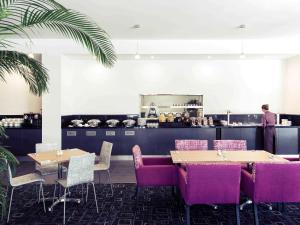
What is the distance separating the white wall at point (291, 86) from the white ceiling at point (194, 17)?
1745 millimetres

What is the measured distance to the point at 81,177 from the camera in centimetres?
371

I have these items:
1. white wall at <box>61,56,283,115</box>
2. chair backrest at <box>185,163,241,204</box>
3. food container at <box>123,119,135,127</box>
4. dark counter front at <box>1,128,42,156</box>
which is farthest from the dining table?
white wall at <box>61,56,283,115</box>

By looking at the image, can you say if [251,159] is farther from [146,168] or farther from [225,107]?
[225,107]

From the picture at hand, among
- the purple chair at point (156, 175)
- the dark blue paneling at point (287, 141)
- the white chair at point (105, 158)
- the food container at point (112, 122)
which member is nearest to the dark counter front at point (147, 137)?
the food container at point (112, 122)

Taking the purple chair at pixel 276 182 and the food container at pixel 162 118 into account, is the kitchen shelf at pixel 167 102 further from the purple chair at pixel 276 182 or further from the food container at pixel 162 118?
the purple chair at pixel 276 182

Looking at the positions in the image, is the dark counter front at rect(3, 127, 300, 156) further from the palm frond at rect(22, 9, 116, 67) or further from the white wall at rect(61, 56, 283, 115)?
the palm frond at rect(22, 9, 116, 67)

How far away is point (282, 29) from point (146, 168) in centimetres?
473

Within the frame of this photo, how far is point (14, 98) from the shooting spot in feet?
26.0

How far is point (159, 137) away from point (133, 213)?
11.8 feet

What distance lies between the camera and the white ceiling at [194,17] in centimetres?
446

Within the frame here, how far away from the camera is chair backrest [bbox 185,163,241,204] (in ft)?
10.3

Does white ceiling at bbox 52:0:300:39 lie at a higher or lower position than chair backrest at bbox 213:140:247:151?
higher

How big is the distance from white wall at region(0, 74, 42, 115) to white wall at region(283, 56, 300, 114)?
830cm

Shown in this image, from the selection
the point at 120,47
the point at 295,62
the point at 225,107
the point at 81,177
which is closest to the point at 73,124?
the point at 120,47
